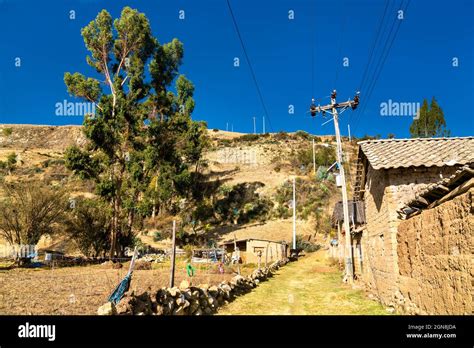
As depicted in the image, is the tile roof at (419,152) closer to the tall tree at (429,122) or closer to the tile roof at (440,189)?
the tile roof at (440,189)

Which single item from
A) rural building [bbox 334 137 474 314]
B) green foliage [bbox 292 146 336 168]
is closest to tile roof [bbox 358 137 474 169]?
rural building [bbox 334 137 474 314]

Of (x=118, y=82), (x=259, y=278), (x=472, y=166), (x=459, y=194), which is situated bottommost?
(x=259, y=278)

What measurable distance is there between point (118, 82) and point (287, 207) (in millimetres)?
27709

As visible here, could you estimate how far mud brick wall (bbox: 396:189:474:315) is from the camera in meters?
5.27

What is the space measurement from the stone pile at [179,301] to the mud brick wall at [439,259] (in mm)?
5527

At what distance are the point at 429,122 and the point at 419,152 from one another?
2998 cm

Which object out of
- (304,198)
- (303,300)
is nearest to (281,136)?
(304,198)

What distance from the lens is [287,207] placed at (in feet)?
151

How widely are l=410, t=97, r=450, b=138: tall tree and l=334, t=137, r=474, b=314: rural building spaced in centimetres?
2559

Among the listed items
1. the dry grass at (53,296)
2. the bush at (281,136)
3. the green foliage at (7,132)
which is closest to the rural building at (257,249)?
the dry grass at (53,296)

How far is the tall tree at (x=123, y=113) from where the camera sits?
26.3 m

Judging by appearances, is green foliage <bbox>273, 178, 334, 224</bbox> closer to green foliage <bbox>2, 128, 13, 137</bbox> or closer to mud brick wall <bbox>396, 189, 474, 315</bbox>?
mud brick wall <bbox>396, 189, 474, 315</bbox>
